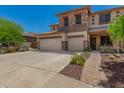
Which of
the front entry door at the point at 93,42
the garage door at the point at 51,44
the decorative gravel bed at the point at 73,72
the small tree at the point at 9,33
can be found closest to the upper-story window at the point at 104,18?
the front entry door at the point at 93,42

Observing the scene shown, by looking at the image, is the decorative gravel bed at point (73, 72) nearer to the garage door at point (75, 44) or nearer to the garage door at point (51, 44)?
the garage door at point (75, 44)

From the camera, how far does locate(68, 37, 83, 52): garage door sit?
1604cm

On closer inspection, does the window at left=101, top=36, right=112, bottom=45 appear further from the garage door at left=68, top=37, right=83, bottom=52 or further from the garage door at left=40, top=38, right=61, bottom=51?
the garage door at left=40, top=38, right=61, bottom=51

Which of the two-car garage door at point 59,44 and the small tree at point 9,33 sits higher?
the small tree at point 9,33

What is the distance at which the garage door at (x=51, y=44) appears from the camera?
→ 17.9 metres

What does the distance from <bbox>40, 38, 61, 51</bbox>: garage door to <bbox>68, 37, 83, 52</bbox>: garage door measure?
1859 millimetres

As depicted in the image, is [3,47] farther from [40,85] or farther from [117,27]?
[117,27]

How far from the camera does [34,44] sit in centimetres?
3073

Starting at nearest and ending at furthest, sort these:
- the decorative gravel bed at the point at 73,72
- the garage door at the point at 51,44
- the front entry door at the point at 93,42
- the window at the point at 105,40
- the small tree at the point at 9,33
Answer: the decorative gravel bed at the point at 73,72
the window at the point at 105,40
the front entry door at the point at 93,42
the small tree at the point at 9,33
the garage door at the point at 51,44

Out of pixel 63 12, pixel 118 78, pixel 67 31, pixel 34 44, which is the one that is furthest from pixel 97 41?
pixel 34 44

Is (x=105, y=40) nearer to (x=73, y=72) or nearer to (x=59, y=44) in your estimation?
(x=59, y=44)

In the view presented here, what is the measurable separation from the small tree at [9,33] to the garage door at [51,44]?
13.4ft

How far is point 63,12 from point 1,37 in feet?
35.1

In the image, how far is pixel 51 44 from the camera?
18875 millimetres
